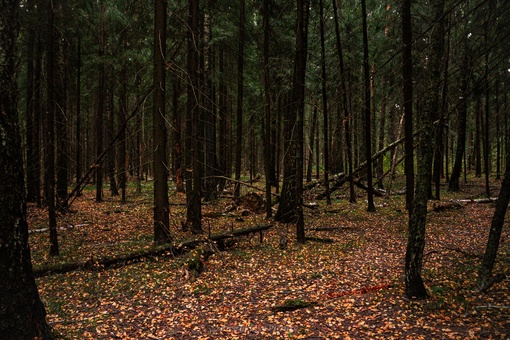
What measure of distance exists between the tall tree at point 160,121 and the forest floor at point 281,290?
119 cm

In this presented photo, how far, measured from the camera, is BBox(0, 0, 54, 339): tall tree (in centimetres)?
353

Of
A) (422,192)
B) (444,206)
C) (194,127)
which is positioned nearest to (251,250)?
(194,127)

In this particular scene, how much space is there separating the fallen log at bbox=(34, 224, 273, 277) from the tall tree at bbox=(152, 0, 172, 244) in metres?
0.44

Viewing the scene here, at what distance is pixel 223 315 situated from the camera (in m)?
5.69

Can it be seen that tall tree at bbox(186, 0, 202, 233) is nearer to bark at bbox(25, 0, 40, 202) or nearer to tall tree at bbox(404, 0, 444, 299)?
bark at bbox(25, 0, 40, 202)

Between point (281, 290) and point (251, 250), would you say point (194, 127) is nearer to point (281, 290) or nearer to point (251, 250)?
point (251, 250)

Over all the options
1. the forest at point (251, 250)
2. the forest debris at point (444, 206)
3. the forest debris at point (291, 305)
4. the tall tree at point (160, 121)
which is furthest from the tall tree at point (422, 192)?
the forest debris at point (444, 206)

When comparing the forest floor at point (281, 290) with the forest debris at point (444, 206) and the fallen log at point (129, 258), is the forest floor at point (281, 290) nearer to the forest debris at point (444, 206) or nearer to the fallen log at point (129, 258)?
→ the fallen log at point (129, 258)

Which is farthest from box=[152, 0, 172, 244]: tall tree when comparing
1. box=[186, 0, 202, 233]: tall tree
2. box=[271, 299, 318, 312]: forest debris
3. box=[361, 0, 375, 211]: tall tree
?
box=[361, 0, 375, 211]: tall tree

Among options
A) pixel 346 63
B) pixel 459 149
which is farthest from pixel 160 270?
pixel 459 149

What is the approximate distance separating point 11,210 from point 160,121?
535 cm

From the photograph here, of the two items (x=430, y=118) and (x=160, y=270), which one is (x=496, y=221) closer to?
(x=430, y=118)

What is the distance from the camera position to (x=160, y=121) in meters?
8.65

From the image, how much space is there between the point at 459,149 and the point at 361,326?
1742 cm
